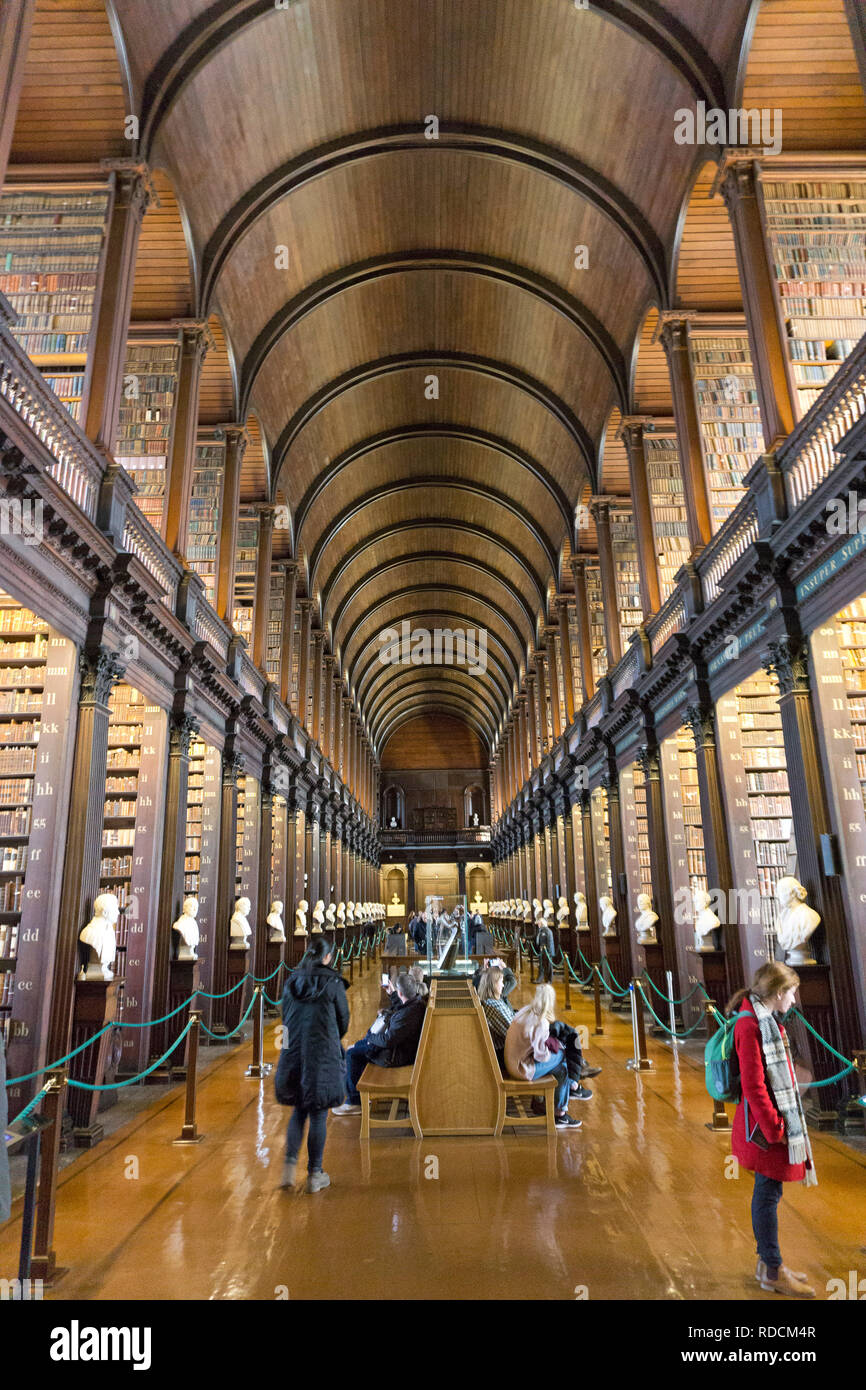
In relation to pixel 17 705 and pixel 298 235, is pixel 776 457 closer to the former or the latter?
pixel 17 705

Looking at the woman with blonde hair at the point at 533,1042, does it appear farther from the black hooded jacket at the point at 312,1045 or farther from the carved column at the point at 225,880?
the carved column at the point at 225,880

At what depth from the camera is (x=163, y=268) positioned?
8.98 meters

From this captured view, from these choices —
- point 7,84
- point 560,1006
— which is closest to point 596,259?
point 7,84

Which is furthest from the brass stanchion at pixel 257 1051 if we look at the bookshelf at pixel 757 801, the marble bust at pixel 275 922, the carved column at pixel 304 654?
the carved column at pixel 304 654

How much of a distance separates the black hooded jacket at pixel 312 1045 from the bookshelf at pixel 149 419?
560 cm

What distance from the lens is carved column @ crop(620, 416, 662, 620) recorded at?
1029cm

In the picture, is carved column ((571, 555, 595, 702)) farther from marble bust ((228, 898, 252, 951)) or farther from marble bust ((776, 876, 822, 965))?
marble bust ((776, 876, 822, 965))

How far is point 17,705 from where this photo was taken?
653cm

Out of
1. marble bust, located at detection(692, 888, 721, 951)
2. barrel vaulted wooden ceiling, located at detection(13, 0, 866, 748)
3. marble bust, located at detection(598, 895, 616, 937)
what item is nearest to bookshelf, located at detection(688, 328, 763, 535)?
barrel vaulted wooden ceiling, located at detection(13, 0, 866, 748)

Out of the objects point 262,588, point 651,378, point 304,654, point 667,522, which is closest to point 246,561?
point 262,588

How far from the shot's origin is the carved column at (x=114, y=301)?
624cm

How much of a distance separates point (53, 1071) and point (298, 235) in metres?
11.0

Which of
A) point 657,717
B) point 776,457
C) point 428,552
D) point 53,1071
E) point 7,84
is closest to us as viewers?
point 53,1071

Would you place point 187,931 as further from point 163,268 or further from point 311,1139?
point 163,268
